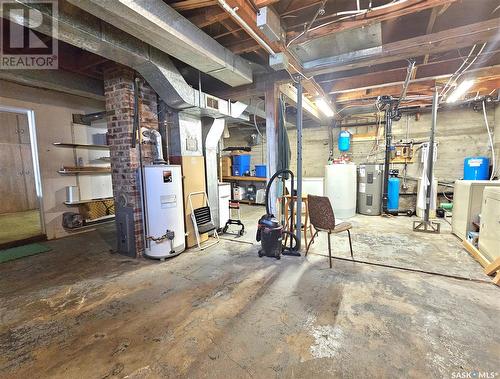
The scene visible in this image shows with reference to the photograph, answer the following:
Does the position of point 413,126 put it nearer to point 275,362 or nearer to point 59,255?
point 275,362

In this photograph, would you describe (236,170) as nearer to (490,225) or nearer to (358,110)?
(358,110)

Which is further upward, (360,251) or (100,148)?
(100,148)

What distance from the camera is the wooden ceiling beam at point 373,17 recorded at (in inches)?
77.0

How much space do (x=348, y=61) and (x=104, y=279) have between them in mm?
3951

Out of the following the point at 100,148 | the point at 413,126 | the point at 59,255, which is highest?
the point at 413,126

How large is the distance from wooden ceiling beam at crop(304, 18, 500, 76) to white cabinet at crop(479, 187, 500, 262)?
171 cm

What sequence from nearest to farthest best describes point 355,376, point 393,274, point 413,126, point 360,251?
point 355,376, point 393,274, point 360,251, point 413,126

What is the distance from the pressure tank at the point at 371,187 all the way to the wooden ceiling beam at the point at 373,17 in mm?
3814

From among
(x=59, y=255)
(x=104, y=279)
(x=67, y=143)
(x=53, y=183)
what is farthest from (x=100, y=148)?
(x=104, y=279)

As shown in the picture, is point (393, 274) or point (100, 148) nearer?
point (393, 274)

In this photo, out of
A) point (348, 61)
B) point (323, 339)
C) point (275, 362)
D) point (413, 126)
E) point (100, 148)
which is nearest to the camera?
point (275, 362)

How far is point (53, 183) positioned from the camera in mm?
4262

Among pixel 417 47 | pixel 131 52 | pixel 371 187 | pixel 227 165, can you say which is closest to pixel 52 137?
pixel 131 52

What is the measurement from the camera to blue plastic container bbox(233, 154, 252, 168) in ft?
23.6
